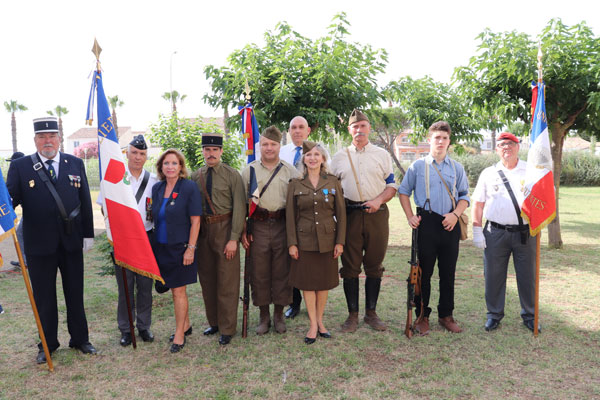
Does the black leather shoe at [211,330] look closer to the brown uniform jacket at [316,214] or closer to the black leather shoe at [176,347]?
Answer: the black leather shoe at [176,347]

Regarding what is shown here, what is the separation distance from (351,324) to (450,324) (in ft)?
3.31

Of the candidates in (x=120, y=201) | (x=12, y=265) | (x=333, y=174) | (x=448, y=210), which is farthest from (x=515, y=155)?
(x=12, y=265)

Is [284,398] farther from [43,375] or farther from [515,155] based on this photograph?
[515,155]

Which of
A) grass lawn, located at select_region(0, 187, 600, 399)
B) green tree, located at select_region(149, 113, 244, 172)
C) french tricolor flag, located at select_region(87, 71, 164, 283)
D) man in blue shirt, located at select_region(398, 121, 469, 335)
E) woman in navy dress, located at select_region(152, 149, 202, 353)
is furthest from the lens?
green tree, located at select_region(149, 113, 244, 172)

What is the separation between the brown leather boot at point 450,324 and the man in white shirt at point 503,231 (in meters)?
0.34

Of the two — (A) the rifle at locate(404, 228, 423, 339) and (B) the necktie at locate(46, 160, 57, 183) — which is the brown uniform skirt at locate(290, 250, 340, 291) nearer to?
(A) the rifle at locate(404, 228, 423, 339)

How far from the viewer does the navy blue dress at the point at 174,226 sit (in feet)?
14.2

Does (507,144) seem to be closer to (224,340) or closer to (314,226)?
(314,226)

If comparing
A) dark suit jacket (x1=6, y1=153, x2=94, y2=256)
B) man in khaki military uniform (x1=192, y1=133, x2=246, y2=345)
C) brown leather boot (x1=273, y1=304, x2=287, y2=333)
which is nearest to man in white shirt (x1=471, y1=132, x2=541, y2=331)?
brown leather boot (x1=273, y1=304, x2=287, y2=333)

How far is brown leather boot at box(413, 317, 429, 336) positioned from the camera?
472 cm

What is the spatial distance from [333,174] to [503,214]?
5.82 feet

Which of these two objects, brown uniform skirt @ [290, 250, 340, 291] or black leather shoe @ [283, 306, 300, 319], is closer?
brown uniform skirt @ [290, 250, 340, 291]

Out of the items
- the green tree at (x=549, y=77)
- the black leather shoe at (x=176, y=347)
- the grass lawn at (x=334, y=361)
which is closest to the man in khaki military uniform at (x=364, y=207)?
the grass lawn at (x=334, y=361)

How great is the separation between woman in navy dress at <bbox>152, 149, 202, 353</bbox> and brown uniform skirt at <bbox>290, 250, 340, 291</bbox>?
1.02 m
